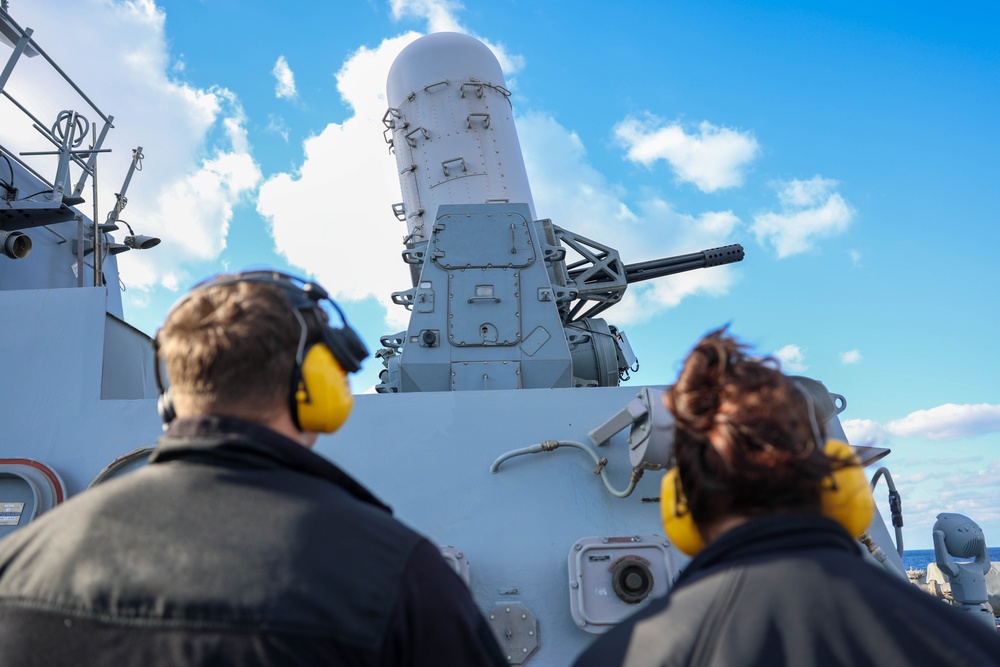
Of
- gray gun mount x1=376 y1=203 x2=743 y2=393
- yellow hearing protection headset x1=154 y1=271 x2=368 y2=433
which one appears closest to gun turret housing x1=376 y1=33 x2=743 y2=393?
gray gun mount x1=376 y1=203 x2=743 y2=393

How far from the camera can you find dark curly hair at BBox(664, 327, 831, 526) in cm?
124

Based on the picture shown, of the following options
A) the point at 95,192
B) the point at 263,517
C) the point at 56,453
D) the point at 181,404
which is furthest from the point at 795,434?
the point at 95,192

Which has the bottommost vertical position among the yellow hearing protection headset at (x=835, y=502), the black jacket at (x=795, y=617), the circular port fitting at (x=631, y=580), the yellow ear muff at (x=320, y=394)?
the circular port fitting at (x=631, y=580)

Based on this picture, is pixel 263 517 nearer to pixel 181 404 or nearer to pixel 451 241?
pixel 181 404

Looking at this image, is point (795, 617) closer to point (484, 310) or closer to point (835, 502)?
point (835, 502)

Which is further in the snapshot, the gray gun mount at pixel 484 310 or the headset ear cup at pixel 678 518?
the gray gun mount at pixel 484 310

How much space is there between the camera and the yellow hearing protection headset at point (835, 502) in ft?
4.30

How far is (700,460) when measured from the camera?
1304 millimetres

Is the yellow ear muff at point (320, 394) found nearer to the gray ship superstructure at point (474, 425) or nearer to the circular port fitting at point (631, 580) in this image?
the gray ship superstructure at point (474, 425)

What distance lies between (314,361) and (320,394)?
64 mm

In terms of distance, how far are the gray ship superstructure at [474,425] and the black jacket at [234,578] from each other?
3.94 feet

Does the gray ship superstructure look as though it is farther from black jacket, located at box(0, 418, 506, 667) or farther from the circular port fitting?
black jacket, located at box(0, 418, 506, 667)

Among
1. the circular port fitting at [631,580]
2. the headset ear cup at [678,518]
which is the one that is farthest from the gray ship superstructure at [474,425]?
the headset ear cup at [678,518]

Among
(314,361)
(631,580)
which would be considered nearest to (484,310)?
(631,580)
